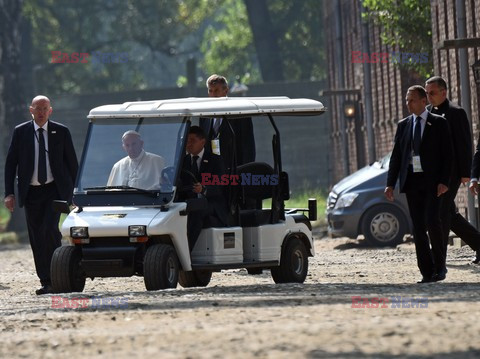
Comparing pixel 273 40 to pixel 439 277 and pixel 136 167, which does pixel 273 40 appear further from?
pixel 439 277

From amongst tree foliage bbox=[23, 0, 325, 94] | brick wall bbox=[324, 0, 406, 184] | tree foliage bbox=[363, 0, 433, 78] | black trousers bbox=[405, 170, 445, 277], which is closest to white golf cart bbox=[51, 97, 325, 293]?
black trousers bbox=[405, 170, 445, 277]

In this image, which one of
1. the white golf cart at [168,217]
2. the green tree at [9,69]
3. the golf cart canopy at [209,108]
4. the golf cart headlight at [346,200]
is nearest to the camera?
the white golf cart at [168,217]

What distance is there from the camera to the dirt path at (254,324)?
31.2 feet

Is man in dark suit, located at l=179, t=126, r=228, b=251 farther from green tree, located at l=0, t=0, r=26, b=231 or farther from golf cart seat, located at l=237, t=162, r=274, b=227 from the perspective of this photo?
green tree, located at l=0, t=0, r=26, b=231

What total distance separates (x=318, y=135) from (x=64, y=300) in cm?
4548

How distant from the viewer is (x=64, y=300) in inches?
546

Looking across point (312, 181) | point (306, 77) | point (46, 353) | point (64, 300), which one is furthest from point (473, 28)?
point (306, 77)

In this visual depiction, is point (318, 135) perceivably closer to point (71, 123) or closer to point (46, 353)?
point (71, 123)

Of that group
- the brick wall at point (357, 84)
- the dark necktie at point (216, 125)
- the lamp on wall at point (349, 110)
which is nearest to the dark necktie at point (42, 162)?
the dark necktie at point (216, 125)

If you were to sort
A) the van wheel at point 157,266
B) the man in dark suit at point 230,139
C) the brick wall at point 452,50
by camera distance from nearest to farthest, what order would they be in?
1. the van wheel at point 157,266
2. the man in dark suit at point 230,139
3. the brick wall at point 452,50

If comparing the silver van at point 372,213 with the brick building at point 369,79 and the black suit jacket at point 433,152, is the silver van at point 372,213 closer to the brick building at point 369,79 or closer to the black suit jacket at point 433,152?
the brick building at point 369,79

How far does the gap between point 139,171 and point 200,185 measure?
56 cm

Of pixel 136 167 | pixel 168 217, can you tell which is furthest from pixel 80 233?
pixel 136 167

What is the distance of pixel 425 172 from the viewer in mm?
15109
